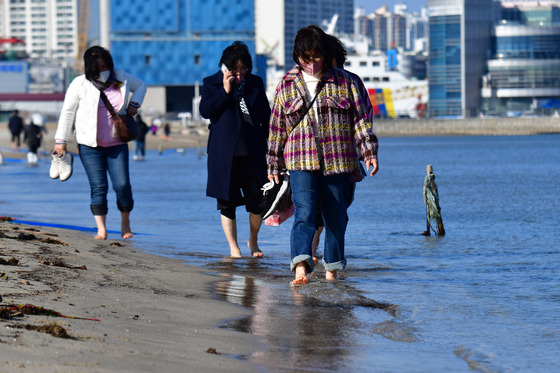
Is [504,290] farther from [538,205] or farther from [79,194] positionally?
[79,194]

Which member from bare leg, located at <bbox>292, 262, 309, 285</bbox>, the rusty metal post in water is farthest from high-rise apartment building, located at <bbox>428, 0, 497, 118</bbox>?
bare leg, located at <bbox>292, 262, 309, 285</bbox>

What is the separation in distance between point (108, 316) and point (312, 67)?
2.15 m

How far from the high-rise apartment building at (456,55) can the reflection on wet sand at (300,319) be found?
13505 cm

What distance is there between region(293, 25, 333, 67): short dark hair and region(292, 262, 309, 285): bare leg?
118 centimetres

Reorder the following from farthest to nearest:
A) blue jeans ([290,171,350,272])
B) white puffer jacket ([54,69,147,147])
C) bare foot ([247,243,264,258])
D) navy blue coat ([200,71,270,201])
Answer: white puffer jacket ([54,69,147,147]) → bare foot ([247,243,264,258]) → navy blue coat ([200,71,270,201]) → blue jeans ([290,171,350,272])

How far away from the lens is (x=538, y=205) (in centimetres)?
1530

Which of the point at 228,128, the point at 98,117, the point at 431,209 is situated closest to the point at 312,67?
the point at 228,128

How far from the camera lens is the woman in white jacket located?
25.4 ft

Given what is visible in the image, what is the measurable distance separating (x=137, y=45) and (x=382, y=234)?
10016 cm

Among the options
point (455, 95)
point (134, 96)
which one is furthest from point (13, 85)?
point (134, 96)

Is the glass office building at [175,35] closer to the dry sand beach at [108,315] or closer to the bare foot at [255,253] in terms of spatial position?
the bare foot at [255,253]

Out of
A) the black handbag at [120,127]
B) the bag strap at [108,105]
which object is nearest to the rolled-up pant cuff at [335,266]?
the black handbag at [120,127]

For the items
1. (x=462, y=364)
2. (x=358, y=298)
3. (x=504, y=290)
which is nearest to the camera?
(x=462, y=364)

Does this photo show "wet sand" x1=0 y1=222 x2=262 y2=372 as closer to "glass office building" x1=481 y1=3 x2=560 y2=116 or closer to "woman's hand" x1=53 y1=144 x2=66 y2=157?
"woman's hand" x1=53 y1=144 x2=66 y2=157
